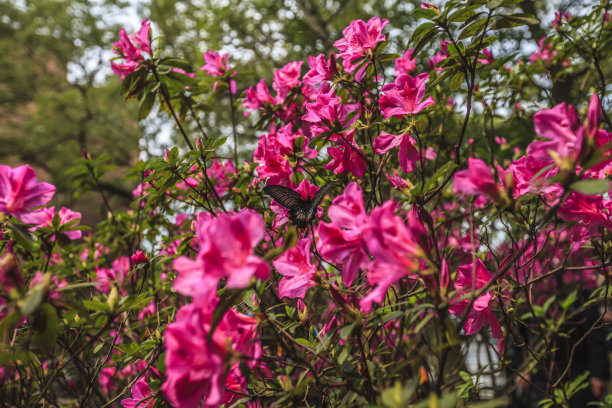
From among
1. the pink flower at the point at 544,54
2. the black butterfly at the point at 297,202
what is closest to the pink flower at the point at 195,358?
the black butterfly at the point at 297,202

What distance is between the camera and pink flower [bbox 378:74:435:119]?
3.53ft

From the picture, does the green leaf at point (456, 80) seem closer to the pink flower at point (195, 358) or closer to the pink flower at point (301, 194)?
the pink flower at point (301, 194)

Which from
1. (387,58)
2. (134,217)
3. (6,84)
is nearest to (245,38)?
(134,217)

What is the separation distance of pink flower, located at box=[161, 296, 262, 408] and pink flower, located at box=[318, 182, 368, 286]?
0.23m

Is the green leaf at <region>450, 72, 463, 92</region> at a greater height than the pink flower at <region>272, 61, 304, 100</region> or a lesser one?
lesser

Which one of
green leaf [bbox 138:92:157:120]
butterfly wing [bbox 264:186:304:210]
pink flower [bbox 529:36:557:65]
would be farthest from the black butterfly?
pink flower [bbox 529:36:557:65]

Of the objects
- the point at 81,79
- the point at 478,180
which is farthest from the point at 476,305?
the point at 81,79

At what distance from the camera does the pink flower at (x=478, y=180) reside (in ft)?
2.28

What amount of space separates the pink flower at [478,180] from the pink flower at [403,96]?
0.42 meters

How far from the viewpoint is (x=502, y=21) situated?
41.3 inches

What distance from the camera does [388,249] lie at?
665mm

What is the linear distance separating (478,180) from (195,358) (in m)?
0.61

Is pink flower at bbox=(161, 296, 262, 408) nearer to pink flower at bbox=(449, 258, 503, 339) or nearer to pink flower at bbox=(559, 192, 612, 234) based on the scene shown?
pink flower at bbox=(449, 258, 503, 339)

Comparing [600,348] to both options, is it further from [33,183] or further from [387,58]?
[33,183]
